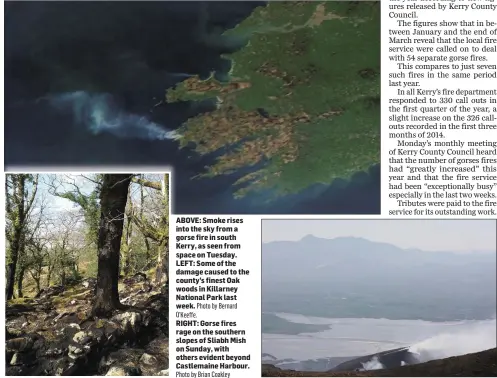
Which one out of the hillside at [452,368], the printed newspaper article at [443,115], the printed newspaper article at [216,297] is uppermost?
the printed newspaper article at [443,115]

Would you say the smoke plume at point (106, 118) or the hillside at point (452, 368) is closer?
the hillside at point (452, 368)

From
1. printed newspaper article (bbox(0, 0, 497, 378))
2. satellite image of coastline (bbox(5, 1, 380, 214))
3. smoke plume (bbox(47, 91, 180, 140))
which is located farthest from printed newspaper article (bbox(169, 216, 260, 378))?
smoke plume (bbox(47, 91, 180, 140))

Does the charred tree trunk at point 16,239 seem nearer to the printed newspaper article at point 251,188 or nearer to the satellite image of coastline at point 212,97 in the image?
the printed newspaper article at point 251,188

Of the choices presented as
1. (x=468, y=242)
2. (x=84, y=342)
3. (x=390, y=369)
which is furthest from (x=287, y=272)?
(x=84, y=342)

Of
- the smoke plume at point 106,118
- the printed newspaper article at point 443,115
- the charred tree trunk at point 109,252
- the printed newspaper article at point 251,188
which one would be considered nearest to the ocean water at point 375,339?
the printed newspaper article at point 251,188

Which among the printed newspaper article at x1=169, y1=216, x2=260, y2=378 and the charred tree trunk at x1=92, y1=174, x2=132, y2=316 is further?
the charred tree trunk at x1=92, y1=174, x2=132, y2=316

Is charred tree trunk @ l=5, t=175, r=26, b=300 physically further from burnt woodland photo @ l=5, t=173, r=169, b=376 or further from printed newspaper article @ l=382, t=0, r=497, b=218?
printed newspaper article @ l=382, t=0, r=497, b=218

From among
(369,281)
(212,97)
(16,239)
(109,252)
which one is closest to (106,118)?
(212,97)
